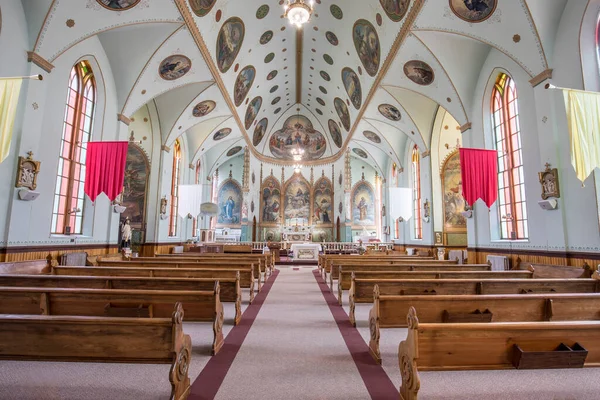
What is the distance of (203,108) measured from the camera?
15.8 metres

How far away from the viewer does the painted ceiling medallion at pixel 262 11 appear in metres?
13.3

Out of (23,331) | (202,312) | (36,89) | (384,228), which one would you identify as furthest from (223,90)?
(384,228)

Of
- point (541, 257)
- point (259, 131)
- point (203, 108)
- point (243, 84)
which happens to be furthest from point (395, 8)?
point (259, 131)

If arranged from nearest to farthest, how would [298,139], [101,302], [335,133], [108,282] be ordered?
[101,302]
[108,282]
[335,133]
[298,139]

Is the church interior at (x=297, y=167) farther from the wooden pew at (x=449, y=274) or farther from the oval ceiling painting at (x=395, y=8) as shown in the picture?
the oval ceiling painting at (x=395, y=8)

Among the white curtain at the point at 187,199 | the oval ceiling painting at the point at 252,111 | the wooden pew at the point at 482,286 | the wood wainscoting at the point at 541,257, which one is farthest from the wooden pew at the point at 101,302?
the oval ceiling painting at the point at 252,111

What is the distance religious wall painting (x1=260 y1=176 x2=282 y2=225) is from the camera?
27719 mm

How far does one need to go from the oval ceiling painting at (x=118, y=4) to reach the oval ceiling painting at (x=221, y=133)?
1083 cm

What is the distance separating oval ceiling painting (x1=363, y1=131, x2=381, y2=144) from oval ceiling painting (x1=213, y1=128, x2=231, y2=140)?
8542 mm

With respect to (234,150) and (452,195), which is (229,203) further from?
(452,195)

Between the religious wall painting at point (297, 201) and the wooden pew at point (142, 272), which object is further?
the religious wall painting at point (297, 201)

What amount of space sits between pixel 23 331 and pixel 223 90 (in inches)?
530

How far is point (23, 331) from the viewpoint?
2.91 meters

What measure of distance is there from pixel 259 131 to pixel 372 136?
30.6ft
